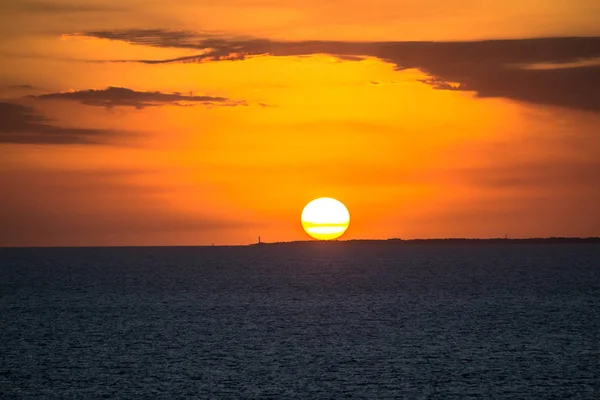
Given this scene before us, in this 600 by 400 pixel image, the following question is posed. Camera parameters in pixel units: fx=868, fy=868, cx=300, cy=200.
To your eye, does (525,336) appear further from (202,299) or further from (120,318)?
(202,299)

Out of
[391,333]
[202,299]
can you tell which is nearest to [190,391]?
[391,333]

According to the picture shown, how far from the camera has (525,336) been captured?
86312 mm

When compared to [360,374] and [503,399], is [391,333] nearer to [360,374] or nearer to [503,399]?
[360,374]

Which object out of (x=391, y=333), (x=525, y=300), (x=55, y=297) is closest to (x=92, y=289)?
(x=55, y=297)

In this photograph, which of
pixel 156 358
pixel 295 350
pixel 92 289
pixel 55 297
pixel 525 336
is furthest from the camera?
pixel 92 289

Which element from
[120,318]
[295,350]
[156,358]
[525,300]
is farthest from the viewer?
[525,300]

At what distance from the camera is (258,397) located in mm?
55094

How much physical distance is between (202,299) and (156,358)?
6679 centimetres

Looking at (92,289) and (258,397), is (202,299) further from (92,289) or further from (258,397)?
(258,397)

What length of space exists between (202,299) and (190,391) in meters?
81.7

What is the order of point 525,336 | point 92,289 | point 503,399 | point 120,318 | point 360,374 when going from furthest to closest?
point 92,289
point 120,318
point 525,336
point 360,374
point 503,399

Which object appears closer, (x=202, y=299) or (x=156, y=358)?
(x=156, y=358)

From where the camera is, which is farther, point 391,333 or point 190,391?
point 391,333

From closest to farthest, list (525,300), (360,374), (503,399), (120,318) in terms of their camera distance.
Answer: (503,399), (360,374), (120,318), (525,300)
